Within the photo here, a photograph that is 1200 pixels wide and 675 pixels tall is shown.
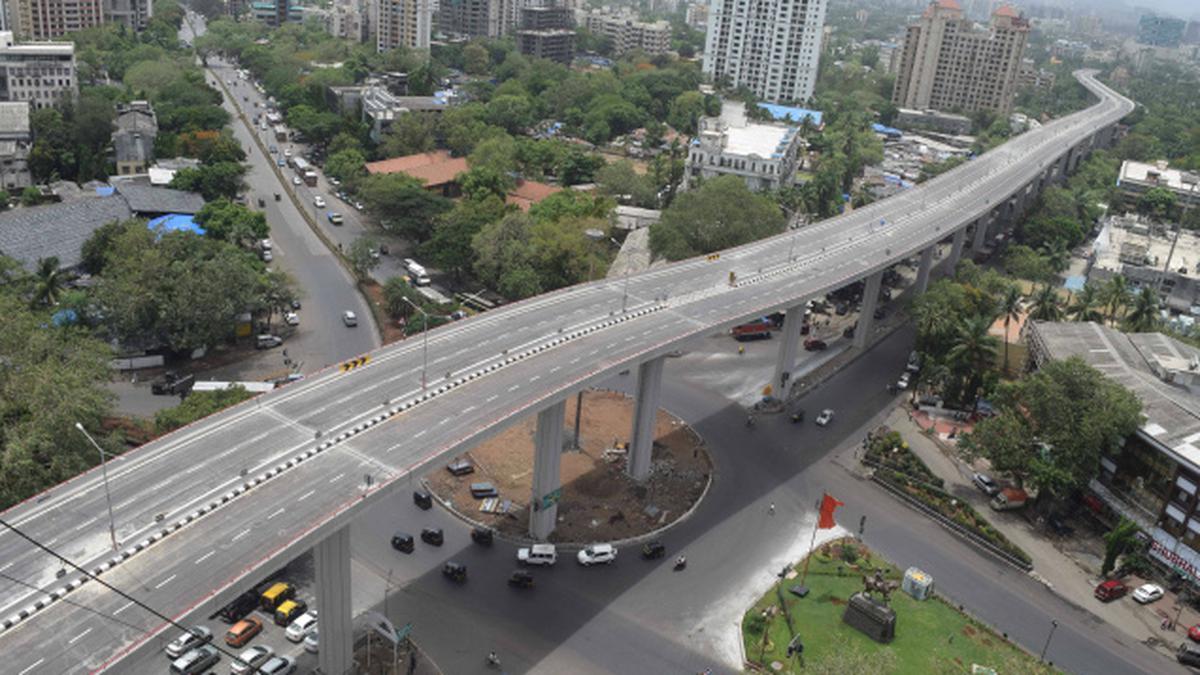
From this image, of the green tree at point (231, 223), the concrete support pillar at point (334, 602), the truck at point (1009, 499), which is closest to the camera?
the concrete support pillar at point (334, 602)

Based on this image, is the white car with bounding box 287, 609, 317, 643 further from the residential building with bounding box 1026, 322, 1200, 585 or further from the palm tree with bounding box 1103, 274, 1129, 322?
the palm tree with bounding box 1103, 274, 1129, 322

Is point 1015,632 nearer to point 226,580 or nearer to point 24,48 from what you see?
point 226,580

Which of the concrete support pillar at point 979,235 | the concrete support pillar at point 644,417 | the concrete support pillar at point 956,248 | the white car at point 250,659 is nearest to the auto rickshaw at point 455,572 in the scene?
the white car at point 250,659

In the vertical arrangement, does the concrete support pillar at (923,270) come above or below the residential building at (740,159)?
below

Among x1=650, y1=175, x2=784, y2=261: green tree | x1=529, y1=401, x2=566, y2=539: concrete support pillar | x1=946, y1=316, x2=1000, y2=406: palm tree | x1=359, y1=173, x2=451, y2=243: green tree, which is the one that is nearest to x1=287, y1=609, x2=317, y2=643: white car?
x1=529, y1=401, x2=566, y2=539: concrete support pillar

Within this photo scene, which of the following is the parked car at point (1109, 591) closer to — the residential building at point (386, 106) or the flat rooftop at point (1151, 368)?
→ the flat rooftop at point (1151, 368)

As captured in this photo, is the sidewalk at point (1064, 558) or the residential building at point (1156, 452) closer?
the sidewalk at point (1064, 558)

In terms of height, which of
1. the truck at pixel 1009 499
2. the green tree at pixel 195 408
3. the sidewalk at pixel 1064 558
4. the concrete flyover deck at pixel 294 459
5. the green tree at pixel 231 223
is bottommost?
the sidewalk at pixel 1064 558

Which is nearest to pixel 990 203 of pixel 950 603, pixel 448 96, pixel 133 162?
pixel 950 603
